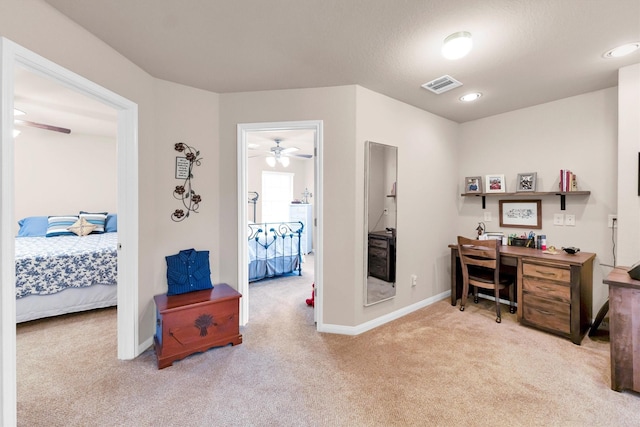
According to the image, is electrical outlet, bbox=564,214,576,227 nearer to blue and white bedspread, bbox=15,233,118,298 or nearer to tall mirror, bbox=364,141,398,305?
tall mirror, bbox=364,141,398,305

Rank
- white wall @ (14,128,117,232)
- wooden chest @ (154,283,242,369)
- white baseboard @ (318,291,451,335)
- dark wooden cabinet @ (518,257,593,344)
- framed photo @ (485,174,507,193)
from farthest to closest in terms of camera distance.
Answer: white wall @ (14,128,117,232) → framed photo @ (485,174,507,193) → white baseboard @ (318,291,451,335) → dark wooden cabinet @ (518,257,593,344) → wooden chest @ (154,283,242,369)

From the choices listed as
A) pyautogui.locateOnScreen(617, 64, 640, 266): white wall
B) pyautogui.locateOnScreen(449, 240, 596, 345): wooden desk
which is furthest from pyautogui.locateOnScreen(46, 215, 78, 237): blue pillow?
pyautogui.locateOnScreen(617, 64, 640, 266): white wall

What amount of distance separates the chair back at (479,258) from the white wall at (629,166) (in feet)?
2.92

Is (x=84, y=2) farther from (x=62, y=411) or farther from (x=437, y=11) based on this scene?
(x=62, y=411)

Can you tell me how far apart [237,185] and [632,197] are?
337 centimetres

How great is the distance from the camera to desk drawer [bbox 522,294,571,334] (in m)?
2.39

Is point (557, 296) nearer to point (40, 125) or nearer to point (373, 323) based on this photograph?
point (373, 323)

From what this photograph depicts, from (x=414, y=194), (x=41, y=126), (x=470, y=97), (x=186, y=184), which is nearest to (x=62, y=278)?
(x=186, y=184)

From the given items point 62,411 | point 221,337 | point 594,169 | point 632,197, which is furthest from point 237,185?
point 594,169

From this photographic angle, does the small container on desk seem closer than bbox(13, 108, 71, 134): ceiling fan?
Yes

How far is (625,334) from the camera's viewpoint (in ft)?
5.73

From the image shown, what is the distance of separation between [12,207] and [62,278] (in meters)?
2.06

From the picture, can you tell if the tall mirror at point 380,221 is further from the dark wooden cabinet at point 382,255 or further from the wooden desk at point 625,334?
the wooden desk at point 625,334

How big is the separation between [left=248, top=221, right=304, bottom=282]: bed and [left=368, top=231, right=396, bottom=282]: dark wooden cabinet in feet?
6.77
